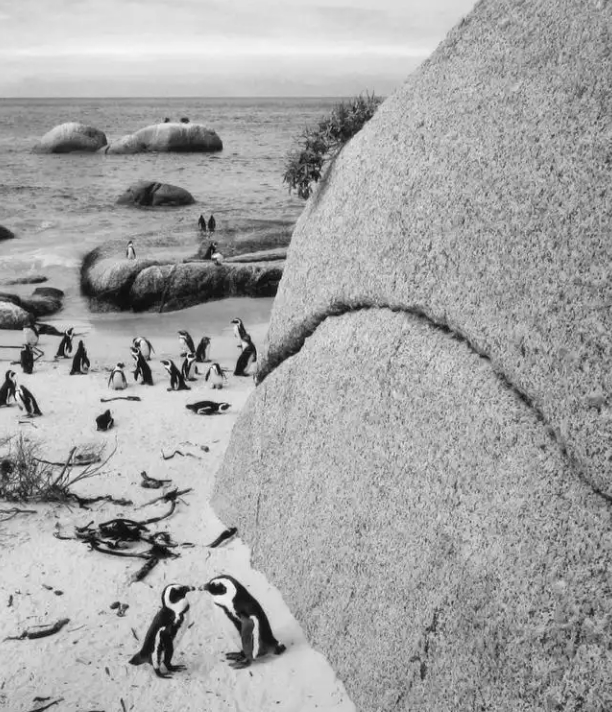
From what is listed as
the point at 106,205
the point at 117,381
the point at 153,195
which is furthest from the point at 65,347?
the point at 106,205

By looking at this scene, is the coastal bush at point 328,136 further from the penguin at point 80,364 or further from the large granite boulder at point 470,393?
the penguin at point 80,364

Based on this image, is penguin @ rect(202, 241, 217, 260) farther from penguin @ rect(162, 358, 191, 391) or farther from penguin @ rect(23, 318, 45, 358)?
penguin @ rect(162, 358, 191, 391)

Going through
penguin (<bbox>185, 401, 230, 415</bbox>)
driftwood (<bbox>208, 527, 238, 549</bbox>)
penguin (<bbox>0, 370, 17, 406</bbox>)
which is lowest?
penguin (<bbox>0, 370, 17, 406</bbox>)

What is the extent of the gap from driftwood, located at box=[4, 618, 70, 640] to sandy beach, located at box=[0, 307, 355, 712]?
0.17 feet

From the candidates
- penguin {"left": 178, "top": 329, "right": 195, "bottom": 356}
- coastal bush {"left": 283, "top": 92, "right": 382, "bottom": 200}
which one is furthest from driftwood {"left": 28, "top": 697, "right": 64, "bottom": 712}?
penguin {"left": 178, "top": 329, "right": 195, "bottom": 356}

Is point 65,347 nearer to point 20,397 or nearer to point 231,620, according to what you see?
point 20,397

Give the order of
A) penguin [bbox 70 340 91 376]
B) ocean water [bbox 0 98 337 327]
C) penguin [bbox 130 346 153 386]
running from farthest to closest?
ocean water [bbox 0 98 337 327] → penguin [bbox 70 340 91 376] → penguin [bbox 130 346 153 386]

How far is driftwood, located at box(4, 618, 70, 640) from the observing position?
17.2 ft

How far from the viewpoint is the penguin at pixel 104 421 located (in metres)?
9.15

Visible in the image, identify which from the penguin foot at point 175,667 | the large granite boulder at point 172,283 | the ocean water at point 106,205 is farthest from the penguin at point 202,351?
the penguin foot at point 175,667

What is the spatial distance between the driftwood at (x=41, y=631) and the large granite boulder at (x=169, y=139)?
62228 millimetres

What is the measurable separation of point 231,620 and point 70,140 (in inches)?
2524

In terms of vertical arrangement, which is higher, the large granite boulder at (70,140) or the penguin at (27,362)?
the large granite boulder at (70,140)

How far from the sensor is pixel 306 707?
Answer: 4.66 metres
